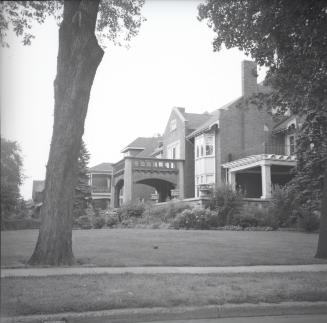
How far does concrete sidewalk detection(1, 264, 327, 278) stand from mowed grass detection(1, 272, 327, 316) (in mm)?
490

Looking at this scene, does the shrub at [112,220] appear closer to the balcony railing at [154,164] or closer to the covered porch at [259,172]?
the covered porch at [259,172]

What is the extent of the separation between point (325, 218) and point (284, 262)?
6.89 feet

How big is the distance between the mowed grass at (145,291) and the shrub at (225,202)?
1417 centimetres

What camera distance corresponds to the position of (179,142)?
3906 cm

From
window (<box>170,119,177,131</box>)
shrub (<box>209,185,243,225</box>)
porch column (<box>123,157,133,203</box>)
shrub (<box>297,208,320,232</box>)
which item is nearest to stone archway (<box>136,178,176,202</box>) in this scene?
porch column (<box>123,157,133,203</box>)

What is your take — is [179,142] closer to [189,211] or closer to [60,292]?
[189,211]

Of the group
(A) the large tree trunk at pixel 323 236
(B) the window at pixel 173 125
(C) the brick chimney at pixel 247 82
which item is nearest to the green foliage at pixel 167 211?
(A) the large tree trunk at pixel 323 236

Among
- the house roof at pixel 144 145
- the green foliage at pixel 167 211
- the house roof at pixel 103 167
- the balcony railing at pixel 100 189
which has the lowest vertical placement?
the green foliage at pixel 167 211

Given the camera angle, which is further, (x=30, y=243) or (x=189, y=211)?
(x=189, y=211)

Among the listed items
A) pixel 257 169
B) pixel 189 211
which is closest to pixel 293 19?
pixel 189 211

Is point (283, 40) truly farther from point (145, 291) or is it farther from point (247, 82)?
point (247, 82)

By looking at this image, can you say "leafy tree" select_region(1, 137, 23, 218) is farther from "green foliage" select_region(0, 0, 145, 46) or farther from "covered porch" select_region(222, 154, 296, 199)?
"covered porch" select_region(222, 154, 296, 199)

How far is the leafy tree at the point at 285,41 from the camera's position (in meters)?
12.2

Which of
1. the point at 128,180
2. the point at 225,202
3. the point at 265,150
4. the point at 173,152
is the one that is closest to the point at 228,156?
the point at 265,150
